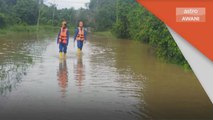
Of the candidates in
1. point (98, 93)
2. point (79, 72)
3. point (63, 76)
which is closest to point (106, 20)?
point (79, 72)

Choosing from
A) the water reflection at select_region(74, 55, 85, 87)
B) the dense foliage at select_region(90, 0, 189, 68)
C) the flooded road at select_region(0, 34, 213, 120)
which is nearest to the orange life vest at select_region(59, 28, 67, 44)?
the water reflection at select_region(74, 55, 85, 87)

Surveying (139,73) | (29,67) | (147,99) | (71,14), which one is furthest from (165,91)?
(71,14)

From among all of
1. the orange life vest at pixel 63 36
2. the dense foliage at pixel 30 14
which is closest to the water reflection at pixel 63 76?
the orange life vest at pixel 63 36

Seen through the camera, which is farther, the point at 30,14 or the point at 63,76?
the point at 30,14

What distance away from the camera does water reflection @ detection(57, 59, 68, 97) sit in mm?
10141

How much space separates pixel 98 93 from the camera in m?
9.63

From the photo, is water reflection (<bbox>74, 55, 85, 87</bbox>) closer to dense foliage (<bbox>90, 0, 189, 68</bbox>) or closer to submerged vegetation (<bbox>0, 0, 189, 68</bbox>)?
dense foliage (<bbox>90, 0, 189, 68</bbox>)

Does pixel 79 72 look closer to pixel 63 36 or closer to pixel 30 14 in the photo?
pixel 63 36

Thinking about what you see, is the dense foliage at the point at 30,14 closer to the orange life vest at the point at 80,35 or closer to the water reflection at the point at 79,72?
the orange life vest at the point at 80,35

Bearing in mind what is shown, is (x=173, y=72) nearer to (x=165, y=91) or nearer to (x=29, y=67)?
(x=165, y=91)

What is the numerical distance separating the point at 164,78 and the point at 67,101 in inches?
175

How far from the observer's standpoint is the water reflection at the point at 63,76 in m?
10.1

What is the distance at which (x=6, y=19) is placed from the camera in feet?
182

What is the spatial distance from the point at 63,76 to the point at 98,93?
2.77m
